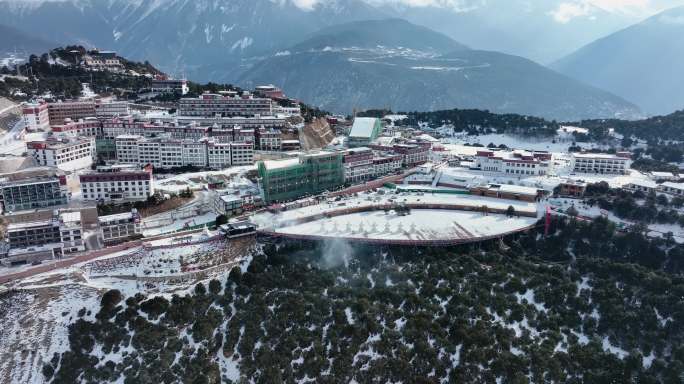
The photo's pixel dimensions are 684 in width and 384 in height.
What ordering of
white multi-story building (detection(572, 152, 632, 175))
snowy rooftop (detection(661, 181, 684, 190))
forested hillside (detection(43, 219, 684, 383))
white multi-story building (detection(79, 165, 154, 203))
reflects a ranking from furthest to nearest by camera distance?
white multi-story building (detection(572, 152, 632, 175))
snowy rooftop (detection(661, 181, 684, 190))
white multi-story building (detection(79, 165, 154, 203))
forested hillside (detection(43, 219, 684, 383))

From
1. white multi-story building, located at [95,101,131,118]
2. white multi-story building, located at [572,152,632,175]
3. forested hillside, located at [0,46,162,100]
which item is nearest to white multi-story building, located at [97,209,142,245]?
white multi-story building, located at [95,101,131,118]

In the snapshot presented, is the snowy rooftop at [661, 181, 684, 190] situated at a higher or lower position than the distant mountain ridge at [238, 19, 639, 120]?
lower

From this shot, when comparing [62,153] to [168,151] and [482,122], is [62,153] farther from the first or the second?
[482,122]

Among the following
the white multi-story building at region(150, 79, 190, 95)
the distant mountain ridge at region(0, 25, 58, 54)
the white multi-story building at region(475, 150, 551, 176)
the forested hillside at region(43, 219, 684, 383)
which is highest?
the distant mountain ridge at region(0, 25, 58, 54)

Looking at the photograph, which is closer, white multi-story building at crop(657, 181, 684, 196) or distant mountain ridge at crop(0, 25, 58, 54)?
white multi-story building at crop(657, 181, 684, 196)

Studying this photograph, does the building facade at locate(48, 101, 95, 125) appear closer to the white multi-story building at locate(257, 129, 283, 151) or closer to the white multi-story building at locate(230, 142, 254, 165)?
the white multi-story building at locate(230, 142, 254, 165)

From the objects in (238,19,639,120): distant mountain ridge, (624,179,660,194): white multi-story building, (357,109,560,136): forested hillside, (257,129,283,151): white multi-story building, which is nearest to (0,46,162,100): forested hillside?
(257,129,283,151): white multi-story building

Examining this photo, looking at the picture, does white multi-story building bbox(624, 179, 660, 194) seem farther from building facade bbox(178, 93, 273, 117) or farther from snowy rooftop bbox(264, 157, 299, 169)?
building facade bbox(178, 93, 273, 117)

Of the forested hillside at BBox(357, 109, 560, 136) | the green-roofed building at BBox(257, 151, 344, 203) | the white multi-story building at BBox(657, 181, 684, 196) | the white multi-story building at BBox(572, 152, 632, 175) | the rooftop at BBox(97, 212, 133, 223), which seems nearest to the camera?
the rooftop at BBox(97, 212, 133, 223)
